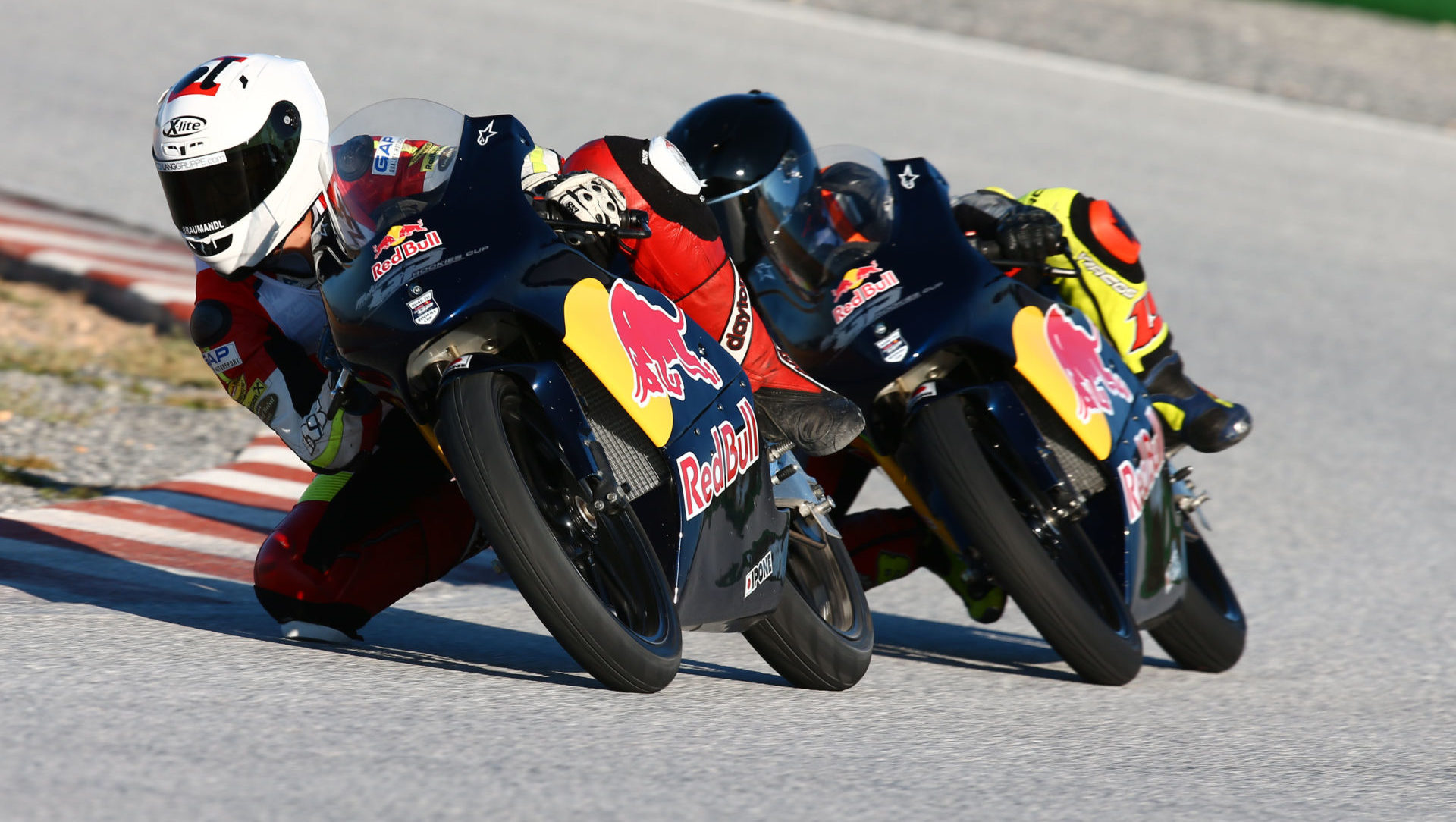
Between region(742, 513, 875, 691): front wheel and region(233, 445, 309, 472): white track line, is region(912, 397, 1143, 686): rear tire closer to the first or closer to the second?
region(742, 513, 875, 691): front wheel

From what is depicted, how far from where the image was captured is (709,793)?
2.70 meters

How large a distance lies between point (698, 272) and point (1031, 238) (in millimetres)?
1014

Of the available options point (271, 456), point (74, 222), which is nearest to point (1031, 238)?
point (271, 456)

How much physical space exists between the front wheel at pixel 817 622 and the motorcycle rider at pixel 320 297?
29 centimetres

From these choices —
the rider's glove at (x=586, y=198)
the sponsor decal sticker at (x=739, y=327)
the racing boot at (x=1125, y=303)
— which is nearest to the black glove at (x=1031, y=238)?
the racing boot at (x=1125, y=303)

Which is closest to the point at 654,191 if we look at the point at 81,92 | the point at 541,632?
the point at 541,632

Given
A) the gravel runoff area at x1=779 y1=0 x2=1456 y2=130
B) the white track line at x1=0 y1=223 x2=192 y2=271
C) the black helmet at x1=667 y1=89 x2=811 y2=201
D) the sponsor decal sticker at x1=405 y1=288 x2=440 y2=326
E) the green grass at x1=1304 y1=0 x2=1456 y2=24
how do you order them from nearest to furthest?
the sponsor decal sticker at x1=405 y1=288 x2=440 y2=326, the black helmet at x1=667 y1=89 x2=811 y2=201, the white track line at x1=0 y1=223 x2=192 y2=271, the gravel runoff area at x1=779 y1=0 x2=1456 y2=130, the green grass at x1=1304 y1=0 x2=1456 y2=24

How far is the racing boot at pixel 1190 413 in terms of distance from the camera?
448 cm

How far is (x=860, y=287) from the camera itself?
401cm

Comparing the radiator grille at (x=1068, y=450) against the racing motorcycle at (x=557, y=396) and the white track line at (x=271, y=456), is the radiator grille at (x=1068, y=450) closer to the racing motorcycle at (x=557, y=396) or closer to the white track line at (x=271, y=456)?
the racing motorcycle at (x=557, y=396)

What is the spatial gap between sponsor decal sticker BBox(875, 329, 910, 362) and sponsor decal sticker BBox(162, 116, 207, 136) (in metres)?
1.50

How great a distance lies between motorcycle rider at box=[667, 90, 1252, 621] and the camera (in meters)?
3.92

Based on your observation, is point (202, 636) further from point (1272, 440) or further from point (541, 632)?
point (1272, 440)

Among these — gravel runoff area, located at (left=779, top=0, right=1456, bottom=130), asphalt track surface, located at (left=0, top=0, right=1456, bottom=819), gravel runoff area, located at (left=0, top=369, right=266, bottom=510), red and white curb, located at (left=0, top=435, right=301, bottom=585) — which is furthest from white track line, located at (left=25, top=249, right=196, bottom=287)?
gravel runoff area, located at (left=779, top=0, right=1456, bottom=130)
